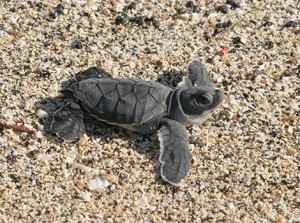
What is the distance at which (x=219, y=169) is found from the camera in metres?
3.00

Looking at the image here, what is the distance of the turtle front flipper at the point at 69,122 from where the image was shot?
300 centimetres

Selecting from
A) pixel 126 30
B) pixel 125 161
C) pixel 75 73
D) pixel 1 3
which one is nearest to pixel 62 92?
pixel 75 73

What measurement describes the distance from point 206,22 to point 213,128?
0.95 metres

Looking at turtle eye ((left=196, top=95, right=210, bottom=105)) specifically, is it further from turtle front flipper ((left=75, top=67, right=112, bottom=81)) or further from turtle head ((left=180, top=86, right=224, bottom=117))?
turtle front flipper ((left=75, top=67, right=112, bottom=81))

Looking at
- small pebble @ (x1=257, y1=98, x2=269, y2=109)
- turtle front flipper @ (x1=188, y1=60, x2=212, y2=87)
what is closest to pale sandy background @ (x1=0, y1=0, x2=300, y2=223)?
small pebble @ (x1=257, y1=98, x2=269, y2=109)

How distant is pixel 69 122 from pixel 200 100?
0.65 meters

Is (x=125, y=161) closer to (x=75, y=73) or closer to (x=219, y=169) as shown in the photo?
(x=219, y=169)

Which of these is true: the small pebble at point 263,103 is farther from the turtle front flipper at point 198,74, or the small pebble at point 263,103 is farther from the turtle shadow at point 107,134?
the turtle shadow at point 107,134

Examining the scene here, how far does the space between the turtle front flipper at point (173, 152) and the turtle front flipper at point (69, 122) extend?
15.6 inches

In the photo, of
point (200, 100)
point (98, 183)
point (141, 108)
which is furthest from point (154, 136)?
point (98, 183)

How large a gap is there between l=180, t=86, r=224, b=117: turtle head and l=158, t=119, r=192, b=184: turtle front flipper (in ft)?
0.33

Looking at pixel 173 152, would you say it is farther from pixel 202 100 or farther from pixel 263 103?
pixel 263 103

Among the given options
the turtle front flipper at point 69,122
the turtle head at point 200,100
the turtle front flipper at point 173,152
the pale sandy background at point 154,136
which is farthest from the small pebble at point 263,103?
the turtle front flipper at point 69,122

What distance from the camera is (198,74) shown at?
3375 millimetres
